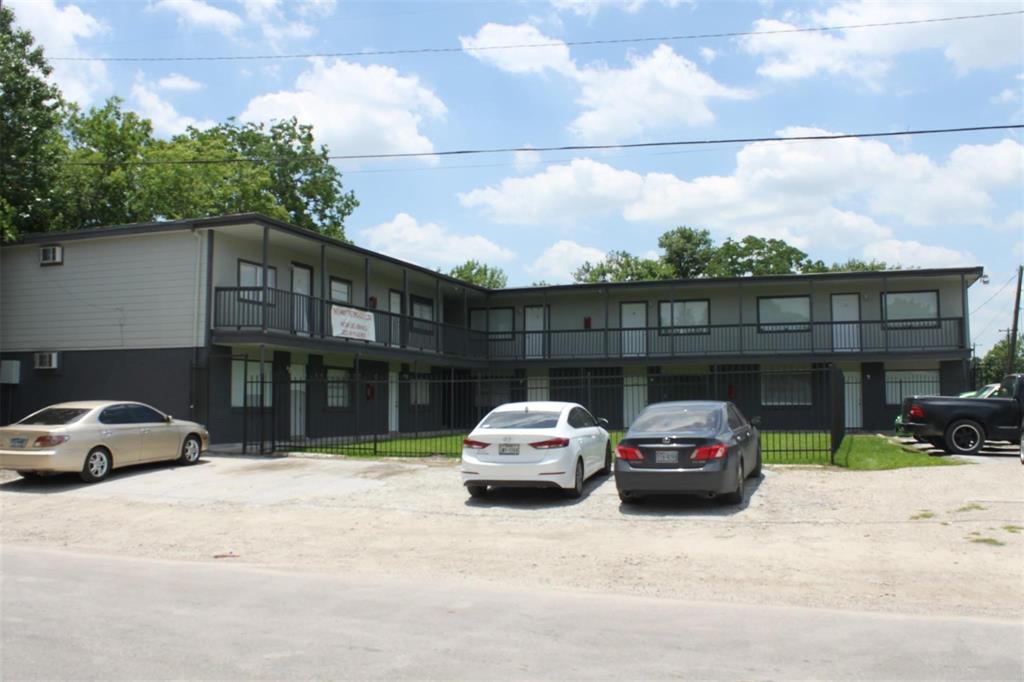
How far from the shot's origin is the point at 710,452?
11.3m

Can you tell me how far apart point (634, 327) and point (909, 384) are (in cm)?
1024

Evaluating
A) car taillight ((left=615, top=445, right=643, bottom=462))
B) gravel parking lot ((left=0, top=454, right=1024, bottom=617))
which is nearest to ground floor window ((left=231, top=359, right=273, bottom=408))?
gravel parking lot ((left=0, top=454, right=1024, bottom=617))

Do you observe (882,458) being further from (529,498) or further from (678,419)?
(529,498)

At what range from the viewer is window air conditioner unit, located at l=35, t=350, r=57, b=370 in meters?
22.4

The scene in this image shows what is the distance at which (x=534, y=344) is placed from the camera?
33.6m

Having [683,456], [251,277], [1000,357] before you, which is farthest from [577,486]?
[1000,357]

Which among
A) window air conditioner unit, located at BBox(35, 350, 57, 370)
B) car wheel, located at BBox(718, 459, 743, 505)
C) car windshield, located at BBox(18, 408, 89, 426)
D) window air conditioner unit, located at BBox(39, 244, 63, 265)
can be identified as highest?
window air conditioner unit, located at BBox(39, 244, 63, 265)

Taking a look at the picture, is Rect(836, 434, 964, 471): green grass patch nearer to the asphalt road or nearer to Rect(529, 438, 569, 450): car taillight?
Rect(529, 438, 569, 450): car taillight

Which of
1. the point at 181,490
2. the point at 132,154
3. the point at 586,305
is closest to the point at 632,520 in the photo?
the point at 181,490

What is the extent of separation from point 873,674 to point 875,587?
2.72 metres

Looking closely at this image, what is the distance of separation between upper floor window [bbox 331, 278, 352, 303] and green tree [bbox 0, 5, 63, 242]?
976 cm

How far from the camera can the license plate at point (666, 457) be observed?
1146 cm

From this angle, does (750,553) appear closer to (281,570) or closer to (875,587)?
(875,587)

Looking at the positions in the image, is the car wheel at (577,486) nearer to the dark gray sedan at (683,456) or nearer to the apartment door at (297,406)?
the dark gray sedan at (683,456)
